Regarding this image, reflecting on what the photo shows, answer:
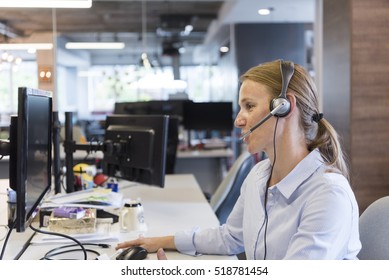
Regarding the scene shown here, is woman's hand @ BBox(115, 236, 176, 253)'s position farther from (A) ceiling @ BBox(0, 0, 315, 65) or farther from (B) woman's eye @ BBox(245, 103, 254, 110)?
(A) ceiling @ BBox(0, 0, 315, 65)

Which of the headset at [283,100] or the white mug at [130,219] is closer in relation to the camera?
the headset at [283,100]

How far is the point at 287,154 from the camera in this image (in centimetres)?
115

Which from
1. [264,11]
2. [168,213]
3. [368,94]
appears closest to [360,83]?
[368,94]

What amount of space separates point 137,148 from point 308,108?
34.6 inches

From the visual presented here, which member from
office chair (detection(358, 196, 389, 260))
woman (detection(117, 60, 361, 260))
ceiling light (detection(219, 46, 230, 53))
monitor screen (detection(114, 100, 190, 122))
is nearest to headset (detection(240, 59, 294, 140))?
woman (detection(117, 60, 361, 260))

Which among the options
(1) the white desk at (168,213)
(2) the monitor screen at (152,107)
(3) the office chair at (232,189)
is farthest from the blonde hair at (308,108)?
(2) the monitor screen at (152,107)

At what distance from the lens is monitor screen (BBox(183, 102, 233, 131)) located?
16.1 feet

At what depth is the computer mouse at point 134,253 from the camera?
1224 mm

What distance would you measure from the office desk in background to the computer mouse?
3.26 metres

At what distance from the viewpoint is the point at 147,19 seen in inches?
309

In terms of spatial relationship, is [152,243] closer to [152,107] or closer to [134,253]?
[134,253]

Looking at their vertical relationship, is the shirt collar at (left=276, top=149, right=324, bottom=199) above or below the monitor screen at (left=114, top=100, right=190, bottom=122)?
below

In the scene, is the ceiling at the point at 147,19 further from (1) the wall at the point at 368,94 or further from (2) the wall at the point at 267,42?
(1) the wall at the point at 368,94

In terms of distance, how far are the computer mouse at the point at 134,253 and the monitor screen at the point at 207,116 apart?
3.69 m
